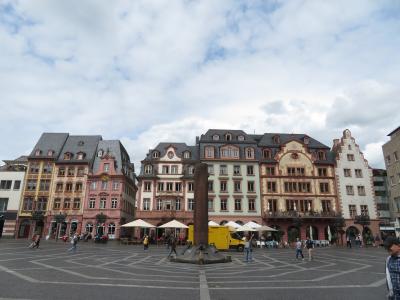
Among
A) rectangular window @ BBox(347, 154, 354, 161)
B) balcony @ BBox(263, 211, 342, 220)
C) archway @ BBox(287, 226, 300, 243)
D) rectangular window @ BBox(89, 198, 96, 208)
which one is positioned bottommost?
archway @ BBox(287, 226, 300, 243)

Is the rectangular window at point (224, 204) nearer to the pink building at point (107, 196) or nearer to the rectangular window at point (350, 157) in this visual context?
the pink building at point (107, 196)

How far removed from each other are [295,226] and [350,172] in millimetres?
14329

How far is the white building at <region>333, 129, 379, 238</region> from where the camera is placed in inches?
2073

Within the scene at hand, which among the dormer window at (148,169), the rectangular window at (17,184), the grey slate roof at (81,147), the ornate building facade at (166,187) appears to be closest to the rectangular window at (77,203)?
the grey slate roof at (81,147)

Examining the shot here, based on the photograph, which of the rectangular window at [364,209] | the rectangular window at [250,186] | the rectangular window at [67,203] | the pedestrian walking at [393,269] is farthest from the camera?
the rectangular window at [67,203]

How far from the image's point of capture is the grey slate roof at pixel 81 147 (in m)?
59.0

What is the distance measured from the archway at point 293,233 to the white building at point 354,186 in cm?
855

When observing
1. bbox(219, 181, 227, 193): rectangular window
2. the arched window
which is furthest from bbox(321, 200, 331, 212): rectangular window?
the arched window

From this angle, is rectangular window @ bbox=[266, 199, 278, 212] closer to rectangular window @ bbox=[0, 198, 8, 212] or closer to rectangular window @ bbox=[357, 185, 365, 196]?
rectangular window @ bbox=[357, 185, 365, 196]

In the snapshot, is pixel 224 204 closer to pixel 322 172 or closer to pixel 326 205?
pixel 326 205

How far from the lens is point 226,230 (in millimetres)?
34406

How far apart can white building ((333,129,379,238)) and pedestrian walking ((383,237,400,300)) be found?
51.2m

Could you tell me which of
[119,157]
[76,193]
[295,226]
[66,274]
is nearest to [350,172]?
[295,226]

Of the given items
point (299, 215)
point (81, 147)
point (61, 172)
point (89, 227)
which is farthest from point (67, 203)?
point (299, 215)
